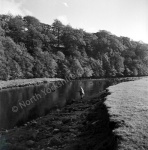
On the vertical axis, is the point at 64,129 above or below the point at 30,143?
above

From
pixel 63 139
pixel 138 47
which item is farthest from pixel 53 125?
pixel 138 47

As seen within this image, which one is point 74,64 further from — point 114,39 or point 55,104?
point 55,104

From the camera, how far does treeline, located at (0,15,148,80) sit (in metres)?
75.0

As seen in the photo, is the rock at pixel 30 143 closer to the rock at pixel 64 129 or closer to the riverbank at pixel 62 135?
the riverbank at pixel 62 135

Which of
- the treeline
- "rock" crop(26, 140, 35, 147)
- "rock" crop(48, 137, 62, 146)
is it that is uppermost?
the treeline

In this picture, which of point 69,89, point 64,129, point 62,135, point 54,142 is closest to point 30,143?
point 54,142

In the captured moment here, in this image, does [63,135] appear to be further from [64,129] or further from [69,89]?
[69,89]

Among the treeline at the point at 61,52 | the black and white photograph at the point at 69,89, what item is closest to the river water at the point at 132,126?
the black and white photograph at the point at 69,89

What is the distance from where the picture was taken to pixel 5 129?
19.5m

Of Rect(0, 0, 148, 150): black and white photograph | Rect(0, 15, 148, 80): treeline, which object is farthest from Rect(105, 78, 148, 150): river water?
Rect(0, 15, 148, 80): treeline

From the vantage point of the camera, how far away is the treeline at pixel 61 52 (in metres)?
75.0

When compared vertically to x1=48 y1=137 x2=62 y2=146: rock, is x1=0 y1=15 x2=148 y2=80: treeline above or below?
above

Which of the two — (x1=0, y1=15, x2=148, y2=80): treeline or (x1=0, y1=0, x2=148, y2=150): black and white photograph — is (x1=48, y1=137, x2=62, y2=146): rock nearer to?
(x1=0, y1=0, x2=148, y2=150): black and white photograph

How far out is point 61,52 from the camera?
343ft
